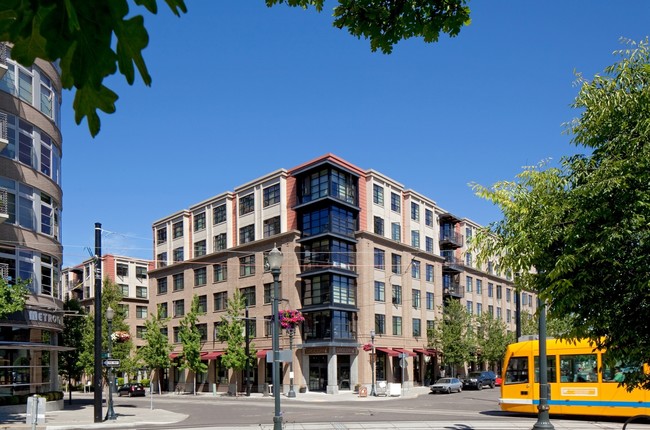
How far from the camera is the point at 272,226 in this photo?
56.6 m

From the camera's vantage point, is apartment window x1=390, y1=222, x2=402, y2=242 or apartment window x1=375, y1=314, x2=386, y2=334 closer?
apartment window x1=375, y1=314, x2=386, y2=334

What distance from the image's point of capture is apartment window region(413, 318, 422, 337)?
200ft

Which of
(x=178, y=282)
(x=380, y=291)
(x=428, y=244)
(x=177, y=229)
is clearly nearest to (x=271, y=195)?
(x=380, y=291)

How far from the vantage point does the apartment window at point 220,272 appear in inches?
2394

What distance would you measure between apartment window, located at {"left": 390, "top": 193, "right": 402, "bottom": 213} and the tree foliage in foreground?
4924 centimetres

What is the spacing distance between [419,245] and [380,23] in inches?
2266

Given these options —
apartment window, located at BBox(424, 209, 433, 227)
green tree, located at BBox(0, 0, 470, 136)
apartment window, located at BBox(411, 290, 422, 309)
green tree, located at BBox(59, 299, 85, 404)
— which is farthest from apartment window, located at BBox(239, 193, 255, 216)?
green tree, located at BBox(0, 0, 470, 136)

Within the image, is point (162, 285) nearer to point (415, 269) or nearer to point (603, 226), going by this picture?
point (415, 269)

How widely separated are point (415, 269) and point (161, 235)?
28974mm

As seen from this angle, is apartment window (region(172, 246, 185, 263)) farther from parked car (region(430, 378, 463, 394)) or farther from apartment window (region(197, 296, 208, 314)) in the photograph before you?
parked car (region(430, 378, 463, 394))

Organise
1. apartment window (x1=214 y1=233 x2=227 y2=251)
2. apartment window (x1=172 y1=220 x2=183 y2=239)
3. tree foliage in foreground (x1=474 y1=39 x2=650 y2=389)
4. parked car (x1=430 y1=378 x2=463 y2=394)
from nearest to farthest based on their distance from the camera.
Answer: tree foliage in foreground (x1=474 y1=39 x2=650 y2=389)
parked car (x1=430 y1=378 x2=463 y2=394)
apartment window (x1=214 y1=233 x2=227 y2=251)
apartment window (x1=172 y1=220 x2=183 y2=239)

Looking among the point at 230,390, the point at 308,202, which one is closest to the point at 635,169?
the point at 308,202

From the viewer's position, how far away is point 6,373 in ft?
94.8

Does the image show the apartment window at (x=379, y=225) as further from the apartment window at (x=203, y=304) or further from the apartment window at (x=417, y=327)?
the apartment window at (x=203, y=304)
